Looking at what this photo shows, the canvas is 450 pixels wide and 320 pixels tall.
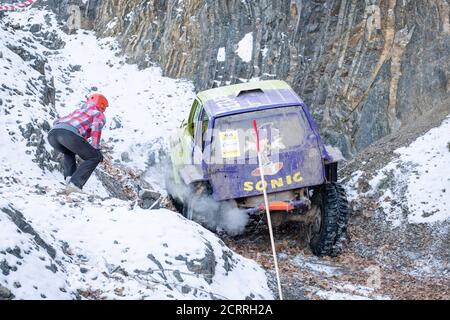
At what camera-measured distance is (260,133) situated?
951 centimetres

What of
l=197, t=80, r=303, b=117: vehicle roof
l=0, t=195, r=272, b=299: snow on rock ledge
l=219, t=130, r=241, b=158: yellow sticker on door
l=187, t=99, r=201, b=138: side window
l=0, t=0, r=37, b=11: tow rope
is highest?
l=0, t=0, r=37, b=11: tow rope

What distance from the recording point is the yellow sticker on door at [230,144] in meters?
9.45

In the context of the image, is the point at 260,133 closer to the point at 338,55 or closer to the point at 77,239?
the point at 77,239

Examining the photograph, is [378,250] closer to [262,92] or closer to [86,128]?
[262,92]

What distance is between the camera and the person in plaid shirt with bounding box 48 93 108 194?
961 cm

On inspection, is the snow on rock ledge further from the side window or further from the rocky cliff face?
the rocky cliff face

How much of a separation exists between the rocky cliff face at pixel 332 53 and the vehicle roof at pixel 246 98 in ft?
12.1

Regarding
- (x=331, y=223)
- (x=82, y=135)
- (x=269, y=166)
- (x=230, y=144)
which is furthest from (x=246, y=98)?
(x=82, y=135)

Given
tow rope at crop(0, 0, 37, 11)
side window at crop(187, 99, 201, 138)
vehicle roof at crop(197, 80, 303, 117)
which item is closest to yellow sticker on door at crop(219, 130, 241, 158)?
vehicle roof at crop(197, 80, 303, 117)

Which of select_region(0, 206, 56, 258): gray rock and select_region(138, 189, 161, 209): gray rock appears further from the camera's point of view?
select_region(138, 189, 161, 209): gray rock

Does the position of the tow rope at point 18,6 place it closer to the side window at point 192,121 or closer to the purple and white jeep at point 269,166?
the side window at point 192,121

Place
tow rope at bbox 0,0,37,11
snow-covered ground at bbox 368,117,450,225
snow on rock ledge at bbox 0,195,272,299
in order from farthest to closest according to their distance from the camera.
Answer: tow rope at bbox 0,0,37,11 < snow-covered ground at bbox 368,117,450,225 < snow on rock ledge at bbox 0,195,272,299

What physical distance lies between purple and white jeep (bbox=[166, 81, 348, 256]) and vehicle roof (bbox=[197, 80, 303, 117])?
16 mm
